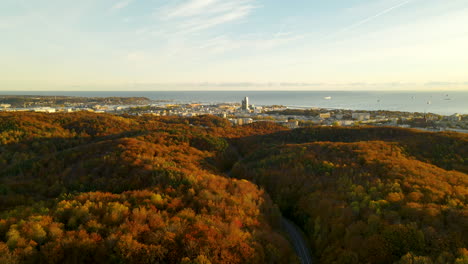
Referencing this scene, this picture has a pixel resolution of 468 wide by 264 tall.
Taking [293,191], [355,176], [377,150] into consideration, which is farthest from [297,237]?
[377,150]

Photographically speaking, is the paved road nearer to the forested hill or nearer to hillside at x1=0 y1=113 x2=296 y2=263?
the forested hill

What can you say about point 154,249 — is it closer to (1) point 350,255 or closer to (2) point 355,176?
(1) point 350,255

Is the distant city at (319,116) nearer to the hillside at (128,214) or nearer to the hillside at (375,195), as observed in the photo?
the hillside at (375,195)

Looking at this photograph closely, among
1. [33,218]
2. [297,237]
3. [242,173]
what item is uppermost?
[33,218]

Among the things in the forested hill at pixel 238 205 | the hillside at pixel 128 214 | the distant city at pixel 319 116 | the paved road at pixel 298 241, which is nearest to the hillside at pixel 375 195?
the forested hill at pixel 238 205

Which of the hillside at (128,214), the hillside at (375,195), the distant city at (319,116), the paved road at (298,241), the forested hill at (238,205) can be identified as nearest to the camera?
the hillside at (128,214)

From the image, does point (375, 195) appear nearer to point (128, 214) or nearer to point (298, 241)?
point (298, 241)
